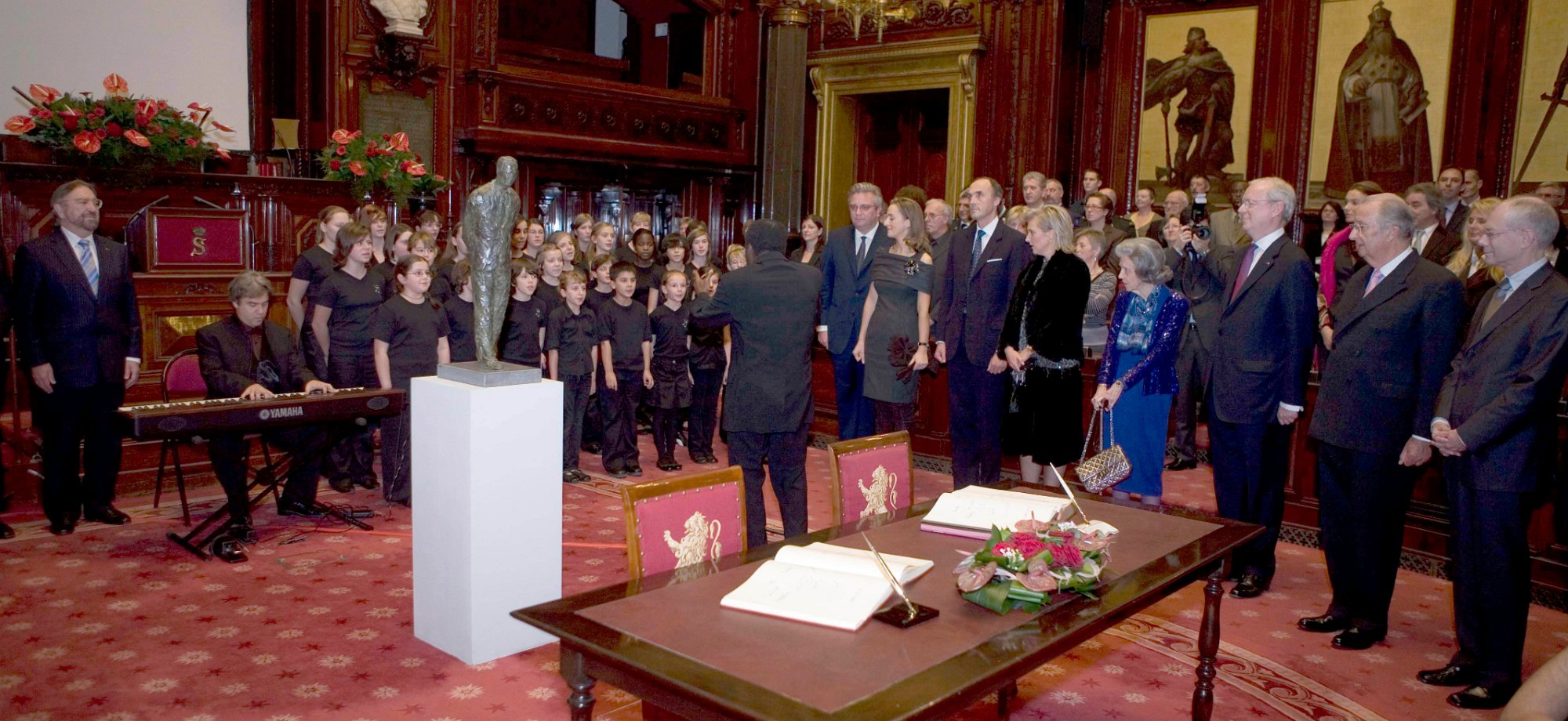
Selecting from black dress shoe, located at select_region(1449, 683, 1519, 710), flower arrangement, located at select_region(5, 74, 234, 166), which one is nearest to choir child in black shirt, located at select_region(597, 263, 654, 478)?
flower arrangement, located at select_region(5, 74, 234, 166)

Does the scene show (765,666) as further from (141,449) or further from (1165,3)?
(1165,3)

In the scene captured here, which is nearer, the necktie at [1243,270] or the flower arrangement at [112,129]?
the necktie at [1243,270]

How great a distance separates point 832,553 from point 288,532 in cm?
375

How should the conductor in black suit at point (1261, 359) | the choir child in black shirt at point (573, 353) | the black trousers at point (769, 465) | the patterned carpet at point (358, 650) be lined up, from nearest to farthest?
the patterned carpet at point (358, 650)
the conductor in black suit at point (1261, 359)
the black trousers at point (769, 465)
the choir child in black shirt at point (573, 353)

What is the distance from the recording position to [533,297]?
6.46 m

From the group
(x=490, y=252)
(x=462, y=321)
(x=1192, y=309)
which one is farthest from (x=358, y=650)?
(x=1192, y=309)

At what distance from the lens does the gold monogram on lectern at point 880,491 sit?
350cm

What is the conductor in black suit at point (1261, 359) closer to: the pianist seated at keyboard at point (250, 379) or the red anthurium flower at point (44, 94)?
the pianist seated at keyboard at point (250, 379)

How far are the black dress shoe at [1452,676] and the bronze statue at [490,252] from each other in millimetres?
3422

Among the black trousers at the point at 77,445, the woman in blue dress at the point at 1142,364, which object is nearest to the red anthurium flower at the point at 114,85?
the black trousers at the point at 77,445

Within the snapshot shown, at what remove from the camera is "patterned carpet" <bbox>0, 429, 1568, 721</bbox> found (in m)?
3.53

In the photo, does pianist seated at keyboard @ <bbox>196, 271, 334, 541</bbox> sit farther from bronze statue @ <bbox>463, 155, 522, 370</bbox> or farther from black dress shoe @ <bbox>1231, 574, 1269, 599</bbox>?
black dress shoe @ <bbox>1231, 574, 1269, 599</bbox>

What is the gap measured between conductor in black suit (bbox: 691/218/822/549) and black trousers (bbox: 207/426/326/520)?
6.57 feet

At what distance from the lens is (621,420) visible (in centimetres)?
684
